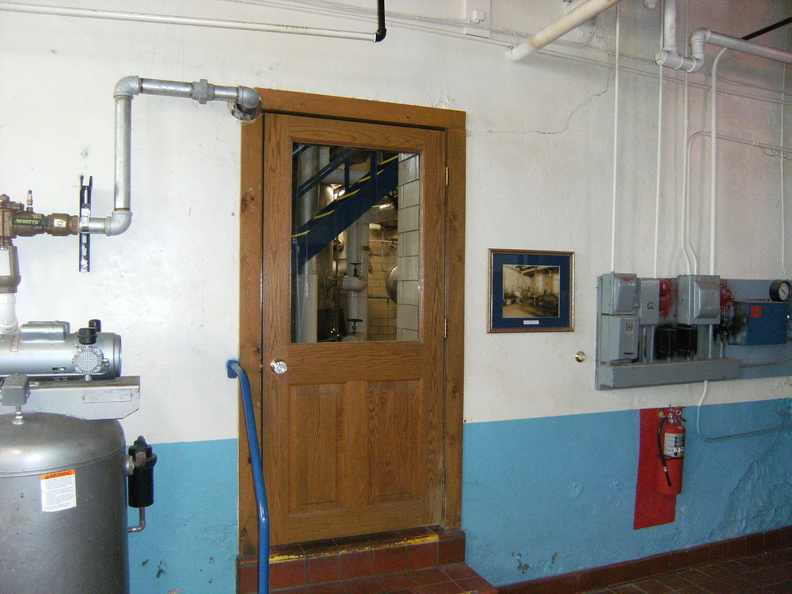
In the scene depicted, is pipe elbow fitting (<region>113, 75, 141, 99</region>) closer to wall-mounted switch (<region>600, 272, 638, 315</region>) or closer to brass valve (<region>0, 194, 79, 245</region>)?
brass valve (<region>0, 194, 79, 245</region>)

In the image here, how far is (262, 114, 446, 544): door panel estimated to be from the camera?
270 centimetres

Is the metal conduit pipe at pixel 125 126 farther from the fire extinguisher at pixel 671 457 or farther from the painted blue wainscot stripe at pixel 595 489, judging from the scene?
the fire extinguisher at pixel 671 457

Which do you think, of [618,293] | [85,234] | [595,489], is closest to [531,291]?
[618,293]

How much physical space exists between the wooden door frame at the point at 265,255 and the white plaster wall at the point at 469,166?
2.3 inches

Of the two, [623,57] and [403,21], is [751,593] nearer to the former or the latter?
[623,57]

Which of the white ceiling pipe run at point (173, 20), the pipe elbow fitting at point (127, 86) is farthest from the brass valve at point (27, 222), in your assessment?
the white ceiling pipe run at point (173, 20)

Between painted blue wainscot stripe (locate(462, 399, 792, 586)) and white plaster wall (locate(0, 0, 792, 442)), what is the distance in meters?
0.14

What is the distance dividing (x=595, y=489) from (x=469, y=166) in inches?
75.4

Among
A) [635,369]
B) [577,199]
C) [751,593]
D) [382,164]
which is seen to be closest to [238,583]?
[382,164]

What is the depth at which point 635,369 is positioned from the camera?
3.30 meters

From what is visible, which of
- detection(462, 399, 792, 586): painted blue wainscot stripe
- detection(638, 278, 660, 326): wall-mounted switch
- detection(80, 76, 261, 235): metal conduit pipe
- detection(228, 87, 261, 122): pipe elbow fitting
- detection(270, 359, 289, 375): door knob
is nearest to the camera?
detection(80, 76, 261, 235): metal conduit pipe

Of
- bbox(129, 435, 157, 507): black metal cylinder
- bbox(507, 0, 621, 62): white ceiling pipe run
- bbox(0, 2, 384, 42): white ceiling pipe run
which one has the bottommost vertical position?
bbox(129, 435, 157, 507): black metal cylinder

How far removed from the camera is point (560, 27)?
2.78 m

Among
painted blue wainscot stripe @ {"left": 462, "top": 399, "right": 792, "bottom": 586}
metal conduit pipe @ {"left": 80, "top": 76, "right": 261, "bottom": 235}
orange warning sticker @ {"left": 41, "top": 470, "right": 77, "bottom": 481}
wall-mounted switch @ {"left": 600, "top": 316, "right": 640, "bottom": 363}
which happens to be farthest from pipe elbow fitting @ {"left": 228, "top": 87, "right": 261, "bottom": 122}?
wall-mounted switch @ {"left": 600, "top": 316, "right": 640, "bottom": 363}
